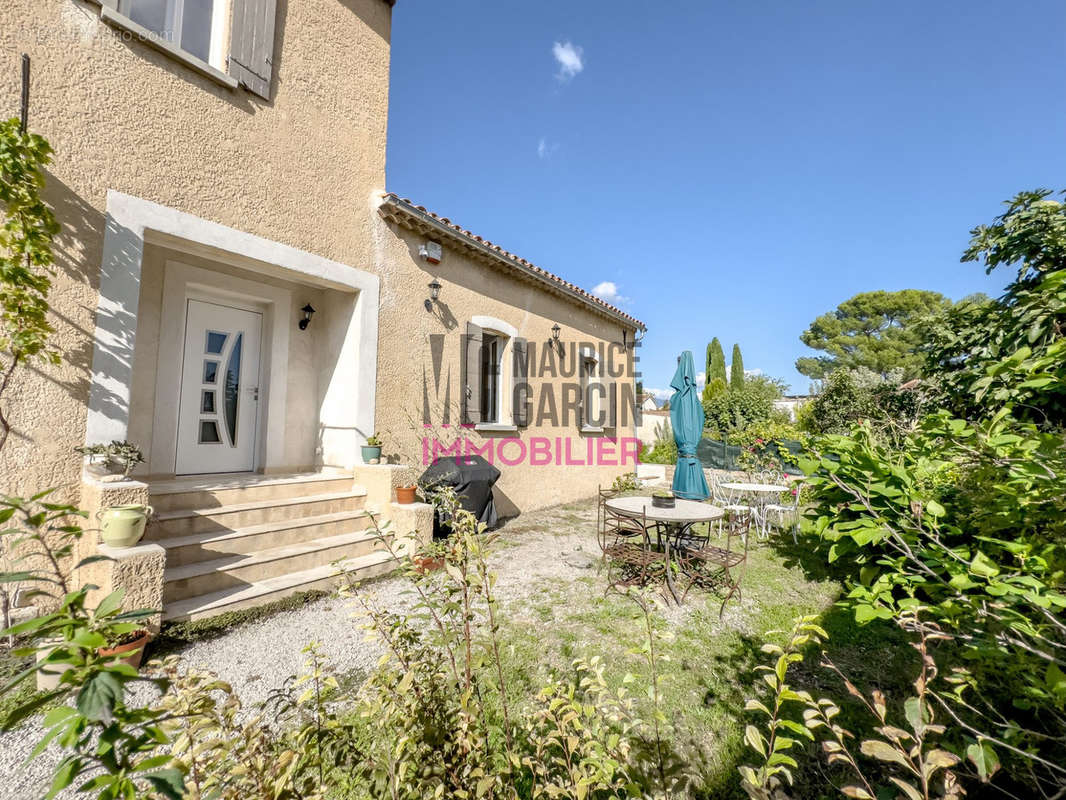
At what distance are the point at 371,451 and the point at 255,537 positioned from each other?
60.8 inches

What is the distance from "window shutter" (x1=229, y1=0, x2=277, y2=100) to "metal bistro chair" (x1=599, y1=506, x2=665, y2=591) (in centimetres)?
593

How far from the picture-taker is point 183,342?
5133mm

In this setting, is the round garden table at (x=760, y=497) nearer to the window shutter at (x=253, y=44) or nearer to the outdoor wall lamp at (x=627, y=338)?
the outdoor wall lamp at (x=627, y=338)

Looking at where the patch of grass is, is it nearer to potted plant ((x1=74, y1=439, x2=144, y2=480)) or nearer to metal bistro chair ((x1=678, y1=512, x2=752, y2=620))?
metal bistro chair ((x1=678, y1=512, x2=752, y2=620))

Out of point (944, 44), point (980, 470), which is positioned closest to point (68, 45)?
point (980, 470)

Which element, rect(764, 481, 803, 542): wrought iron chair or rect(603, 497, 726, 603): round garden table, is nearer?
rect(603, 497, 726, 603): round garden table

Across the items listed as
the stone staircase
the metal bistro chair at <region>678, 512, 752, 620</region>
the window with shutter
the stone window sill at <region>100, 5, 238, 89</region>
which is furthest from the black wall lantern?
the window with shutter

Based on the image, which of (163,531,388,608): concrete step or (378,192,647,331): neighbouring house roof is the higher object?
(378,192,647,331): neighbouring house roof

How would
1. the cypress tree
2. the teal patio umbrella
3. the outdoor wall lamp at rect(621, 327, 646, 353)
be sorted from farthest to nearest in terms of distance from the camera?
the cypress tree
the outdoor wall lamp at rect(621, 327, 646, 353)
the teal patio umbrella

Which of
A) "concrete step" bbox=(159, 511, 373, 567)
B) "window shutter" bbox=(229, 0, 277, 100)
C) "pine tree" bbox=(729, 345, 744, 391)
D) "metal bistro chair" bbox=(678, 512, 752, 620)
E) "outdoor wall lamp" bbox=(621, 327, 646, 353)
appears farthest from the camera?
"pine tree" bbox=(729, 345, 744, 391)

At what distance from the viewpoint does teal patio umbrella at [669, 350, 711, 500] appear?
6.99 m

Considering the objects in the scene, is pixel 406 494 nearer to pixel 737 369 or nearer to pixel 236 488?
pixel 236 488

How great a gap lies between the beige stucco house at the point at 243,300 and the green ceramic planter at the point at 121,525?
13 cm

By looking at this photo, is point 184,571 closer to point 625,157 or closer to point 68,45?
point 68,45
